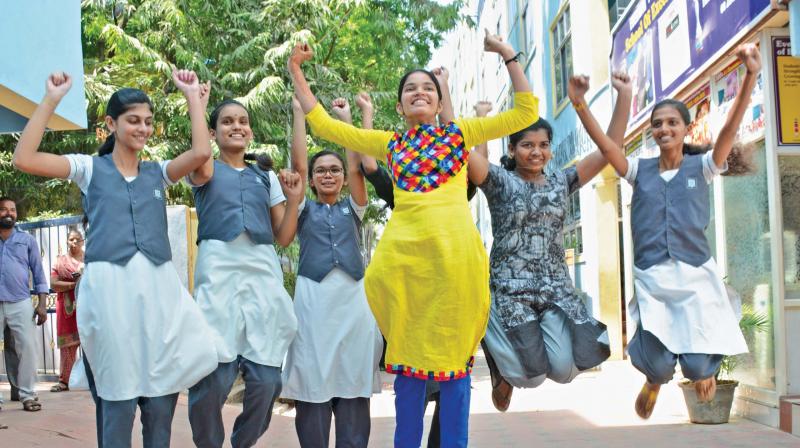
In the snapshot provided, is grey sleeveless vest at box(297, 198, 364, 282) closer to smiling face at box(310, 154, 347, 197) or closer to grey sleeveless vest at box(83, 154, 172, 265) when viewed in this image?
smiling face at box(310, 154, 347, 197)

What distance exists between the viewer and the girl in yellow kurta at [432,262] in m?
4.05

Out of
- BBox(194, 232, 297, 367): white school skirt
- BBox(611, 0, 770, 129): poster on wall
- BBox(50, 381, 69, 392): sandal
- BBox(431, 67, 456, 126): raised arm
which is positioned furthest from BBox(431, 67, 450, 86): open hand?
BBox(50, 381, 69, 392): sandal

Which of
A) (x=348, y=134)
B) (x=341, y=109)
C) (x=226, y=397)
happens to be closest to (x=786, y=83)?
(x=341, y=109)

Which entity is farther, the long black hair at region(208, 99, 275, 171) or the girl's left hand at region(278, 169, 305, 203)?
the long black hair at region(208, 99, 275, 171)

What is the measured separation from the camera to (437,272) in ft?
13.3

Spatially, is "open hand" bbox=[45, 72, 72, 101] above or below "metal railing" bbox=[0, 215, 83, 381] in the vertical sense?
above

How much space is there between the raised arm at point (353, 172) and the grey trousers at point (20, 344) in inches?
180

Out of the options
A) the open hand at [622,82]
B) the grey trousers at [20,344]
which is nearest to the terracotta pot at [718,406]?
the open hand at [622,82]

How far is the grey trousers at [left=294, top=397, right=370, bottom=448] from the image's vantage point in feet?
16.2

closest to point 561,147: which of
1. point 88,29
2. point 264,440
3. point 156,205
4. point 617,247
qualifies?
point 617,247

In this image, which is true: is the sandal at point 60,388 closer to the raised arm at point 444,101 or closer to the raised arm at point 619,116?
the raised arm at point 444,101

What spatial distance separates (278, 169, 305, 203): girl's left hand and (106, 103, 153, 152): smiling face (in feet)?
2.60

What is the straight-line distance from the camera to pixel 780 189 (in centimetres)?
728

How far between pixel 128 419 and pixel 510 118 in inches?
84.4
